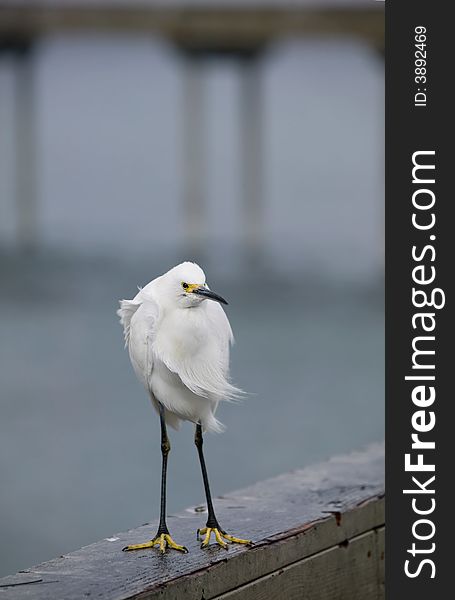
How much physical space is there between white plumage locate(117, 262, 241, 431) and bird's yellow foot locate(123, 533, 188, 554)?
22 cm

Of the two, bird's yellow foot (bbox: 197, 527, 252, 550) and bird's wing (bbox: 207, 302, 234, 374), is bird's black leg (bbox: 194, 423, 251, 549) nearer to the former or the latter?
bird's yellow foot (bbox: 197, 527, 252, 550)

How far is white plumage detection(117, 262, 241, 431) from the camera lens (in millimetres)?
2312

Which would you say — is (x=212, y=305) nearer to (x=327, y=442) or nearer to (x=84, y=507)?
(x=84, y=507)

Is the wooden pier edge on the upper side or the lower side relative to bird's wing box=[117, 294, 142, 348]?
lower

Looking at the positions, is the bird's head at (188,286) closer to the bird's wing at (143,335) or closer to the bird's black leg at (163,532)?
the bird's wing at (143,335)

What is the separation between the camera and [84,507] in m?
11.8

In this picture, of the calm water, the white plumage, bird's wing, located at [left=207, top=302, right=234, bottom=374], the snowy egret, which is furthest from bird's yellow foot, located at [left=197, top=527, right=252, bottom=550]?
the calm water

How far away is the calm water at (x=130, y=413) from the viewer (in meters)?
11.7

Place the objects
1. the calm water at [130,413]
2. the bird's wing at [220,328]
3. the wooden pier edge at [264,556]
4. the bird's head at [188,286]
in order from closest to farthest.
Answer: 1. the wooden pier edge at [264,556]
2. the bird's head at [188,286]
3. the bird's wing at [220,328]
4. the calm water at [130,413]

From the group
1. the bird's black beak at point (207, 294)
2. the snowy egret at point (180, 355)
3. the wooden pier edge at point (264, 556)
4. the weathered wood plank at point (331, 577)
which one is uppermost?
the bird's black beak at point (207, 294)

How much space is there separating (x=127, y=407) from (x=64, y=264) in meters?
23.5

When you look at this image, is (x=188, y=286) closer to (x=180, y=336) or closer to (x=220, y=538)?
(x=180, y=336)

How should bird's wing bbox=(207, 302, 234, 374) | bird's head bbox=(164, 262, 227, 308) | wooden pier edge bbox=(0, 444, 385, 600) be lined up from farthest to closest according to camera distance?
bird's wing bbox=(207, 302, 234, 374)
bird's head bbox=(164, 262, 227, 308)
wooden pier edge bbox=(0, 444, 385, 600)

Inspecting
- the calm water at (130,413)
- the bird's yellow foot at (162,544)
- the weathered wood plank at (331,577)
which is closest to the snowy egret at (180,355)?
the bird's yellow foot at (162,544)
